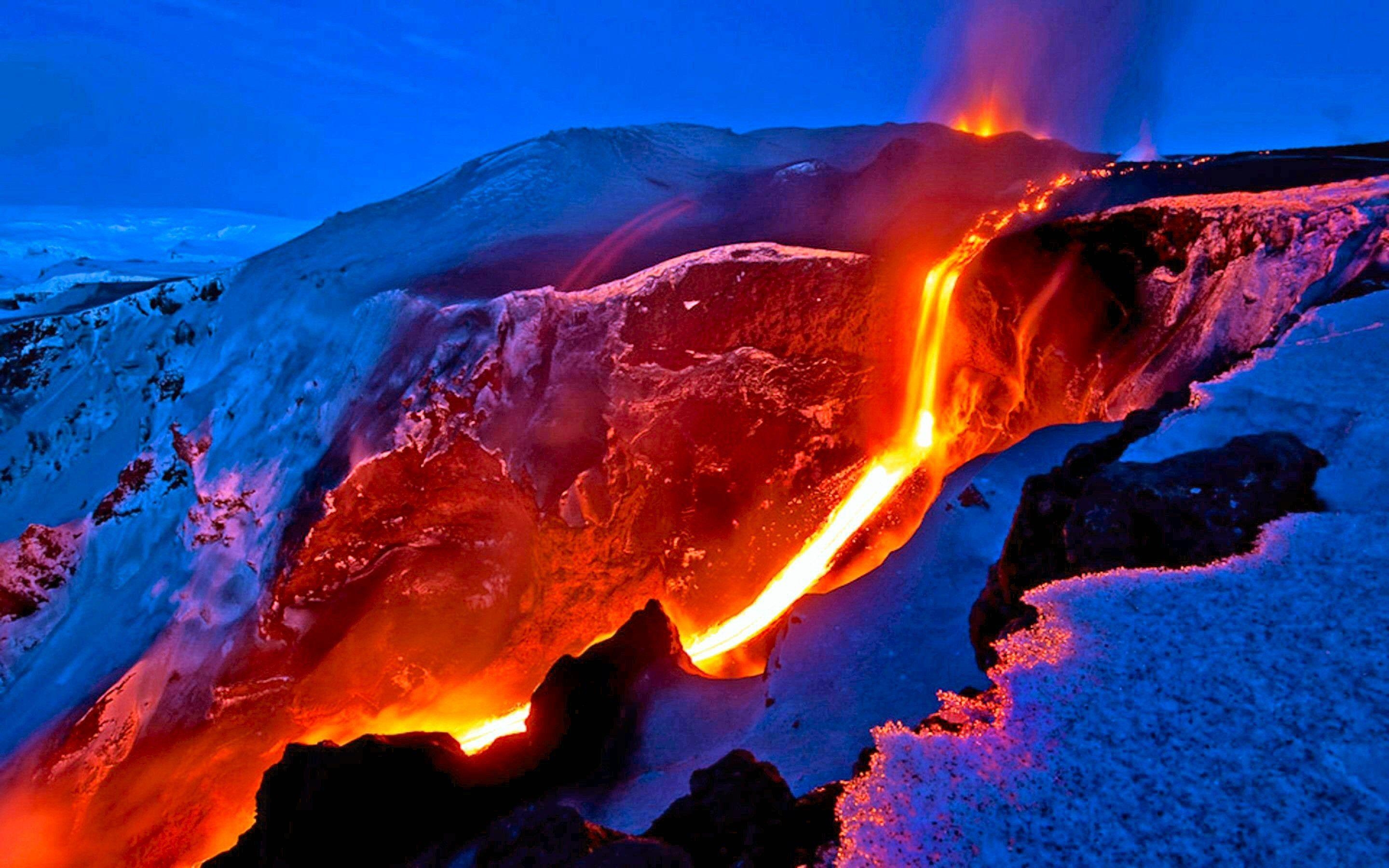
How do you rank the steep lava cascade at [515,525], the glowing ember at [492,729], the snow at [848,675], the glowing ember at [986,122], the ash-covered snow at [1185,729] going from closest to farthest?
the ash-covered snow at [1185,729], the snow at [848,675], the steep lava cascade at [515,525], the glowing ember at [492,729], the glowing ember at [986,122]

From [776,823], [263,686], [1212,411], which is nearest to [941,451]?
[1212,411]

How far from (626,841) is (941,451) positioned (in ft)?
19.4

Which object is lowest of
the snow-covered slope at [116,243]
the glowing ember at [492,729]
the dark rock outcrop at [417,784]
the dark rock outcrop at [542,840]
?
the glowing ember at [492,729]

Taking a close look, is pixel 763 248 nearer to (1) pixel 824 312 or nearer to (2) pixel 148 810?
(1) pixel 824 312

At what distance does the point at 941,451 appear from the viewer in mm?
7168

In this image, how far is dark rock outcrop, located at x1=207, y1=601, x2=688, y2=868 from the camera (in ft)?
12.8

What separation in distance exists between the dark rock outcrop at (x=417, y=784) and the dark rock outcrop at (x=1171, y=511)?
10.6 feet

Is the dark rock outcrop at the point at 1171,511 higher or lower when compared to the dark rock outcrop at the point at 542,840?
higher

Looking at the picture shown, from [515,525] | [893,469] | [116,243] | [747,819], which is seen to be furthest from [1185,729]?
[116,243]

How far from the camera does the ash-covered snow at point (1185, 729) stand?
155 centimetres

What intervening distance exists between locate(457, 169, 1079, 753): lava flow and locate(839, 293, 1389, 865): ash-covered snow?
177 inches

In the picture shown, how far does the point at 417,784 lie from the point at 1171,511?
15.2ft

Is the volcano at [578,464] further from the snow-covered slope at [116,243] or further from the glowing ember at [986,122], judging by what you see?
the snow-covered slope at [116,243]

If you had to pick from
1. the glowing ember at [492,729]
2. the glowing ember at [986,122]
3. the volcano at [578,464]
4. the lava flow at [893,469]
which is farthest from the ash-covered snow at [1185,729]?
the glowing ember at [986,122]
